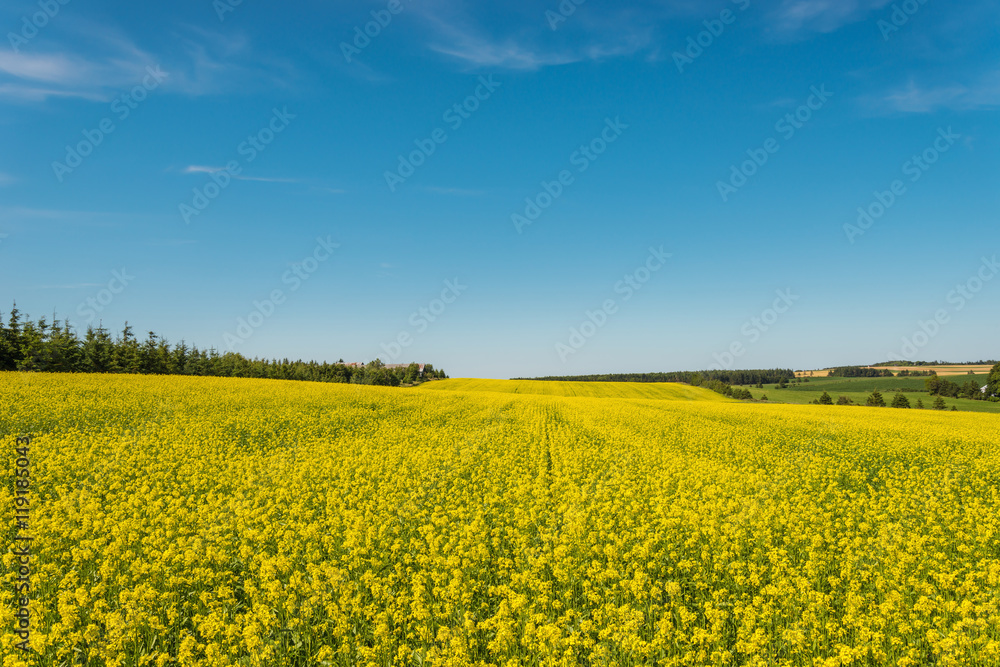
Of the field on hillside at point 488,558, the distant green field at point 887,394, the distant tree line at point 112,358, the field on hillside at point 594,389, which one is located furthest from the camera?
the field on hillside at point 594,389

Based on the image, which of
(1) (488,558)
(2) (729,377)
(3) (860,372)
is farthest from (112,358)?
(3) (860,372)

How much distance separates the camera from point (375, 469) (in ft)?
41.7

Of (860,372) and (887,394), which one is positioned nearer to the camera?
(887,394)

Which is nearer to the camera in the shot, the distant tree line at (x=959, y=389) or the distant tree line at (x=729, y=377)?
the distant tree line at (x=959, y=389)

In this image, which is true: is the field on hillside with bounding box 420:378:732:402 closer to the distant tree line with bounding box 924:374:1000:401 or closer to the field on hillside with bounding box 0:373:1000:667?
the distant tree line with bounding box 924:374:1000:401

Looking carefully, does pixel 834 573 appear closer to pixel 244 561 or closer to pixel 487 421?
pixel 244 561

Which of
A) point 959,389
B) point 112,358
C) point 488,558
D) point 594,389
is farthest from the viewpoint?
point 959,389

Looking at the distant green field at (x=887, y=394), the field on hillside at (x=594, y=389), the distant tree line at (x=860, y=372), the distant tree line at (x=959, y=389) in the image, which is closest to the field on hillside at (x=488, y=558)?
the field on hillside at (x=594, y=389)

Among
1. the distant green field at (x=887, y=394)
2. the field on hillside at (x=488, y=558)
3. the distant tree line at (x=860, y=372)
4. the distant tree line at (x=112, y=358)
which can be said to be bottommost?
the distant green field at (x=887, y=394)

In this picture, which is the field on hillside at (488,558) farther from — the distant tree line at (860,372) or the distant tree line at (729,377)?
the distant tree line at (860,372)

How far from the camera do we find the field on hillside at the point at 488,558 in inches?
210

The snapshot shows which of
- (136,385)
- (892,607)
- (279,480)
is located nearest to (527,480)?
(279,480)

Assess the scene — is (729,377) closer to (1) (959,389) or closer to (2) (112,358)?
(1) (959,389)

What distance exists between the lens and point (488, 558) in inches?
300
